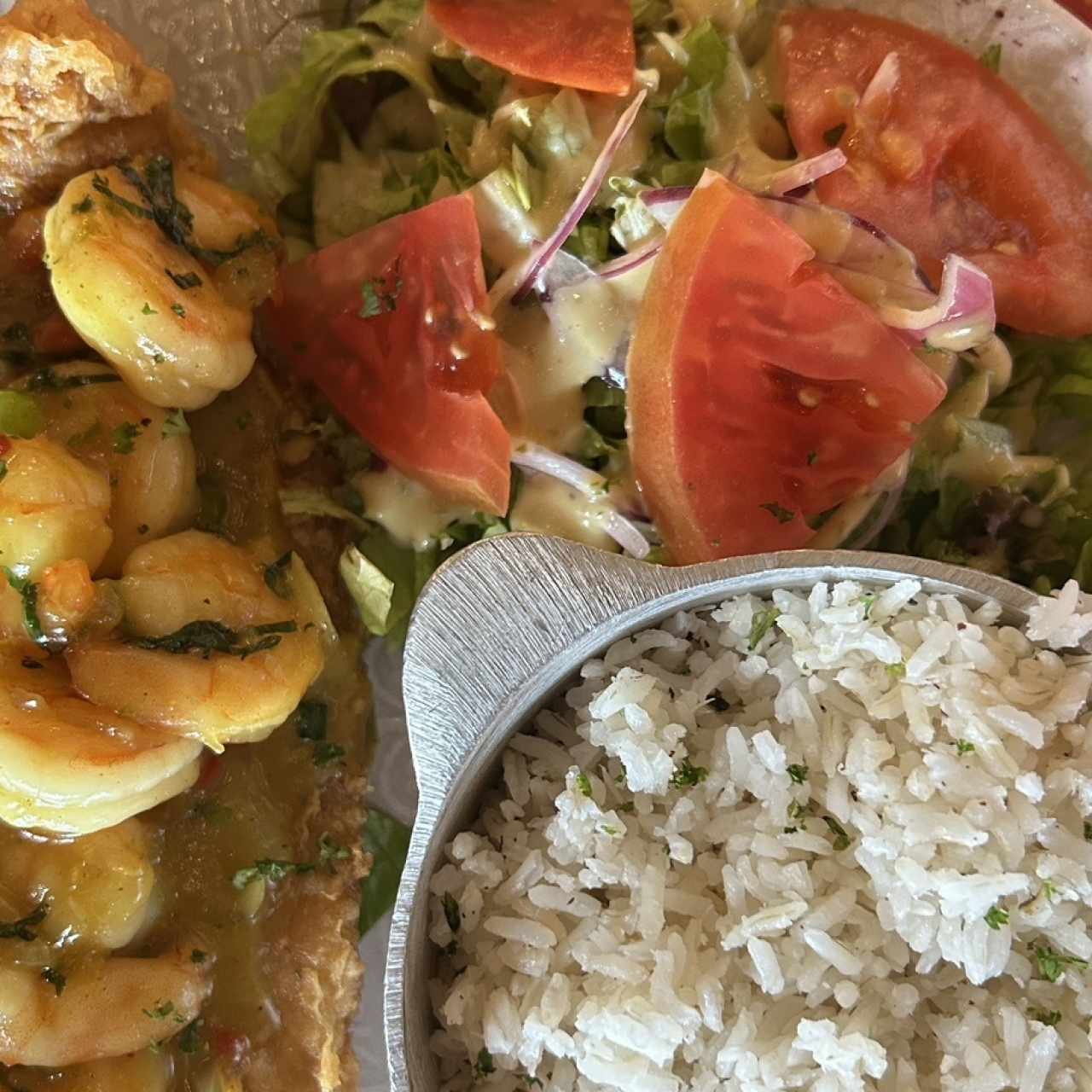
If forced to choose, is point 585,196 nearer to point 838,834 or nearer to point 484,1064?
point 838,834

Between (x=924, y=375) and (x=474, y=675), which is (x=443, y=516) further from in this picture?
(x=924, y=375)

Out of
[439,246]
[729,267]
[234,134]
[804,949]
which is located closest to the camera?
[804,949]

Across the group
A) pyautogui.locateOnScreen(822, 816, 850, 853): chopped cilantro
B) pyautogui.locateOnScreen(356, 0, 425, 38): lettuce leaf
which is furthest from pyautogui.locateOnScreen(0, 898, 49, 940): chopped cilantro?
pyautogui.locateOnScreen(356, 0, 425, 38): lettuce leaf

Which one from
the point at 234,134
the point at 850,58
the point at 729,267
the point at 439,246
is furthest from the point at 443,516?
the point at 850,58

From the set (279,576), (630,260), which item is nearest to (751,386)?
(630,260)

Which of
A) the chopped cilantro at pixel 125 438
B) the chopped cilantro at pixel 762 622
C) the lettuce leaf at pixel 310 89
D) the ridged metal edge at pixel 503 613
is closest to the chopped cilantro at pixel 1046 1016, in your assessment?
the ridged metal edge at pixel 503 613

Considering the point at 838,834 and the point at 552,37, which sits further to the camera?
the point at 552,37

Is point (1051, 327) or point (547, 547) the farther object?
point (1051, 327)

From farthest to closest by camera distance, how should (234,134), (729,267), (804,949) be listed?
1. (234,134)
2. (729,267)
3. (804,949)
